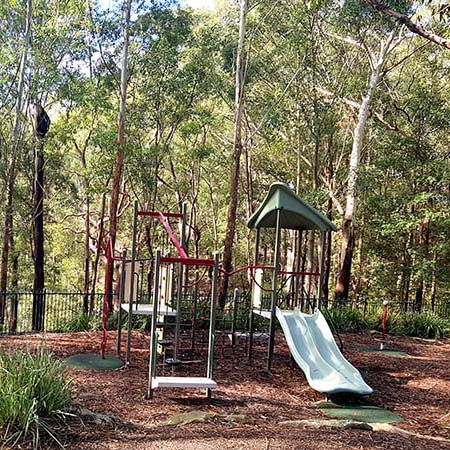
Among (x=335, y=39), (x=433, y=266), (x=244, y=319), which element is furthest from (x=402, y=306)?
(x=335, y=39)

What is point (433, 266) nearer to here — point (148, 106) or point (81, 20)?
point (148, 106)

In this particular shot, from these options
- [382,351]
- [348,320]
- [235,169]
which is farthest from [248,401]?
[235,169]

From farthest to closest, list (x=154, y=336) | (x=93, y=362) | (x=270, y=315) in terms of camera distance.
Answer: (x=270, y=315)
(x=93, y=362)
(x=154, y=336)

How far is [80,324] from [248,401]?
19.1 ft

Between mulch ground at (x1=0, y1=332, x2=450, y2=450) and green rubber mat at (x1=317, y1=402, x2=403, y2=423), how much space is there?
14 cm

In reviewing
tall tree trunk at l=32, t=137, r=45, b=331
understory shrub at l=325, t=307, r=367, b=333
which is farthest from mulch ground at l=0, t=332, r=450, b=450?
tall tree trunk at l=32, t=137, r=45, b=331

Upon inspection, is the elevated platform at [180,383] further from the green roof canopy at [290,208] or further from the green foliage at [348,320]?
the green foliage at [348,320]

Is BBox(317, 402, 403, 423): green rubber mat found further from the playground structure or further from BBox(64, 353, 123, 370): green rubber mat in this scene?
BBox(64, 353, 123, 370): green rubber mat

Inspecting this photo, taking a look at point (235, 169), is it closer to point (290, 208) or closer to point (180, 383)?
point (290, 208)

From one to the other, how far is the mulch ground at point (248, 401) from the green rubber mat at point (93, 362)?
10.5 inches

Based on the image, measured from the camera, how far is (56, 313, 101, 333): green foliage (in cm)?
1086

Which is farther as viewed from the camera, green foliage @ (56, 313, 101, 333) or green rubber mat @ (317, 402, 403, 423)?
green foliage @ (56, 313, 101, 333)

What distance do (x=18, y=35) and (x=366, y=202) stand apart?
12519 millimetres

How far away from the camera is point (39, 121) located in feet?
50.9
